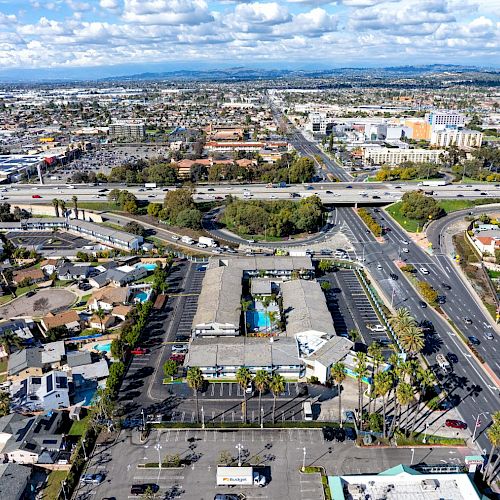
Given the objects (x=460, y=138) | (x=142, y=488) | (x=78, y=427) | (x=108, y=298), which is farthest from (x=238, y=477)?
(x=460, y=138)

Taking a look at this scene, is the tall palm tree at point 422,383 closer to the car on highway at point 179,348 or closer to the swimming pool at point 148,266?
the car on highway at point 179,348

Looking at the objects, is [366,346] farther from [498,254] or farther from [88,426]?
[498,254]

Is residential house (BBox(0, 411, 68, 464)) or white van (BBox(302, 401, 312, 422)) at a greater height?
residential house (BBox(0, 411, 68, 464))

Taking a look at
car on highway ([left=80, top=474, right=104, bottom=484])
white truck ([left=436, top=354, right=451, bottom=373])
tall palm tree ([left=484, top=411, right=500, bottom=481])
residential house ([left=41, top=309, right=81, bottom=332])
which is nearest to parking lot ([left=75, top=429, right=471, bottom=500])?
car on highway ([left=80, top=474, right=104, bottom=484])

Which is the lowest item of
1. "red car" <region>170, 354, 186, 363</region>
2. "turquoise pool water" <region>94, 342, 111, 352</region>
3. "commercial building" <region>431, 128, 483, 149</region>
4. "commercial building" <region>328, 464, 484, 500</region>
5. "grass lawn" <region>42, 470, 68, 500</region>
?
"grass lawn" <region>42, 470, 68, 500</region>

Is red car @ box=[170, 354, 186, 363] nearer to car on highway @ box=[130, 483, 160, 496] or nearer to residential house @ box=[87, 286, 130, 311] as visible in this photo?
residential house @ box=[87, 286, 130, 311]

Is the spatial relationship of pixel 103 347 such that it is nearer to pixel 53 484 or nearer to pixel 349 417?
pixel 53 484

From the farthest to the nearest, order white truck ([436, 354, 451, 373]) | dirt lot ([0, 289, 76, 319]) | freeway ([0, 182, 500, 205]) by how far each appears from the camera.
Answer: freeway ([0, 182, 500, 205]) → dirt lot ([0, 289, 76, 319]) → white truck ([436, 354, 451, 373])
